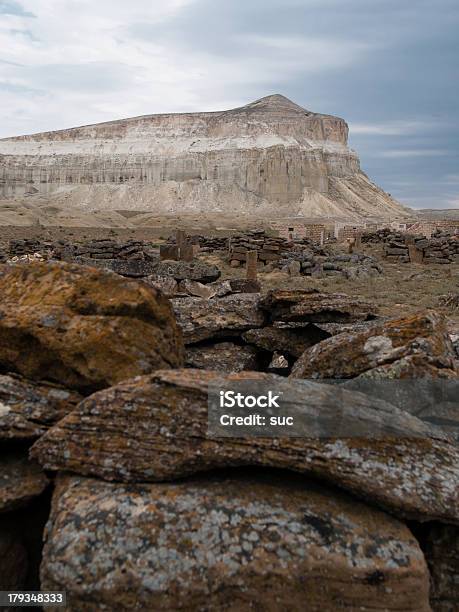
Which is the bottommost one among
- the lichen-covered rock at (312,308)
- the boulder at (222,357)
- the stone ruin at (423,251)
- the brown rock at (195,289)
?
the boulder at (222,357)

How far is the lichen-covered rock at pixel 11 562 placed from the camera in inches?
126

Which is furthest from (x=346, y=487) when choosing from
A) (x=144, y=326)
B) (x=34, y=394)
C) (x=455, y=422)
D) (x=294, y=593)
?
(x=34, y=394)

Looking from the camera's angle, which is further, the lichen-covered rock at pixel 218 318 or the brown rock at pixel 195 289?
the brown rock at pixel 195 289

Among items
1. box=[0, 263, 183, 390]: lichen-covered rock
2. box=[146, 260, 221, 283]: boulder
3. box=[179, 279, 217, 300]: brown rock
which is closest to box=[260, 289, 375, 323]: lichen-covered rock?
box=[0, 263, 183, 390]: lichen-covered rock

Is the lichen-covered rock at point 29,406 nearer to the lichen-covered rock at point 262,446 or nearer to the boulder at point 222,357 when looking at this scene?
the lichen-covered rock at point 262,446

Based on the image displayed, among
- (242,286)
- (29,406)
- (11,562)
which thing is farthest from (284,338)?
(242,286)

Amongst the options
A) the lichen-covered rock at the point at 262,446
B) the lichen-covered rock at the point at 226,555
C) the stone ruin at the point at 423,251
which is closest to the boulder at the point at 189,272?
the lichen-covered rock at the point at 262,446

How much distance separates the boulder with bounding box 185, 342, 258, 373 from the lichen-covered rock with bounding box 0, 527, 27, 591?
2283mm

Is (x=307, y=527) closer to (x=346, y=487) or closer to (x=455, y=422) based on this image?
(x=346, y=487)

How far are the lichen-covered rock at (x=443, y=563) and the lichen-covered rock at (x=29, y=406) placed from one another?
2.41 metres

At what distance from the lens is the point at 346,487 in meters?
3.03

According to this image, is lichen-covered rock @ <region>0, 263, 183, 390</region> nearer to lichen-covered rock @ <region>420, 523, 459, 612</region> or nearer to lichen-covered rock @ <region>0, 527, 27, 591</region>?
lichen-covered rock @ <region>0, 527, 27, 591</region>

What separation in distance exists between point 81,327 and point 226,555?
73.1 inches

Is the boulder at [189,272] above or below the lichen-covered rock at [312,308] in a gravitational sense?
below
